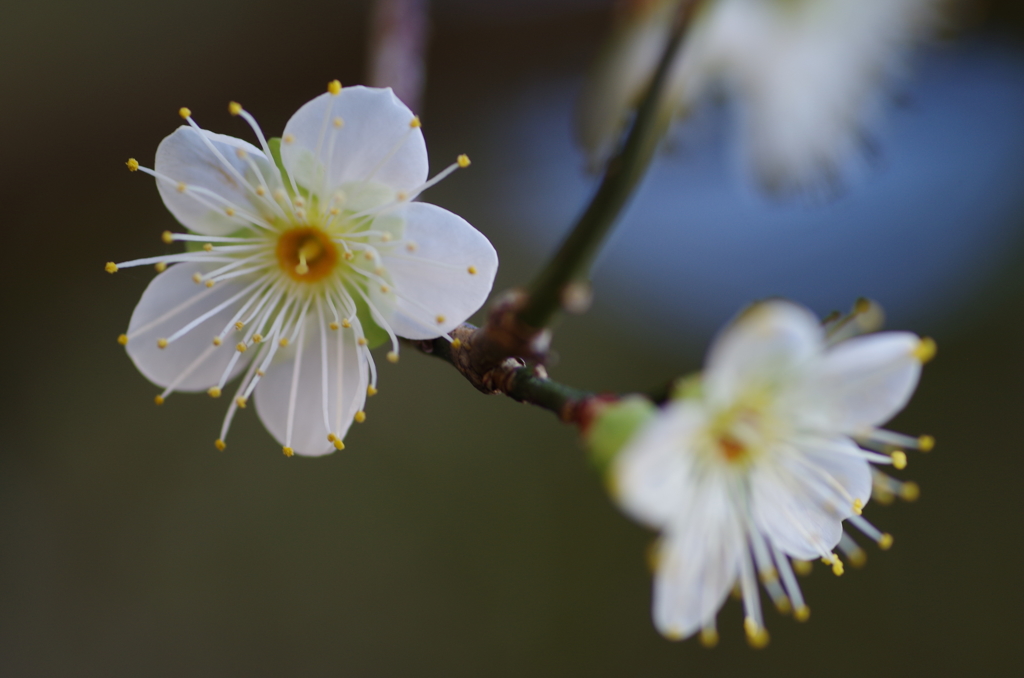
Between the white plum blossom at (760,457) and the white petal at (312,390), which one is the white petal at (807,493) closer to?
the white plum blossom at (760,457)

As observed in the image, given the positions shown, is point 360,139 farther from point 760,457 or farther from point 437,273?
point 760,457

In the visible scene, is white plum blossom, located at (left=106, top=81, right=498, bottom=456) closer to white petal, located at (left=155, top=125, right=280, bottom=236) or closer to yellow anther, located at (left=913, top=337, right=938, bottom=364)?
white petal, located at (left=155, top=125, right=280, bottom=236)

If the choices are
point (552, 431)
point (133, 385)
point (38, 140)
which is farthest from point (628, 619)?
point (38, 140)

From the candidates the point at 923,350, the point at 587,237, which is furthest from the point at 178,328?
the point at 923,350

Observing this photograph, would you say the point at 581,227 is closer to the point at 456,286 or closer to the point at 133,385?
the point at 456,286

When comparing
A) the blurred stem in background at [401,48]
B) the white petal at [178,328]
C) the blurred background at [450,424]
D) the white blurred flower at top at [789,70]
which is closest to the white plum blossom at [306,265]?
the white petal at [178,328]

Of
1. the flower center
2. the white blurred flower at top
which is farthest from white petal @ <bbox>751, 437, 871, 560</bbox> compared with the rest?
the white blurred flower at top
